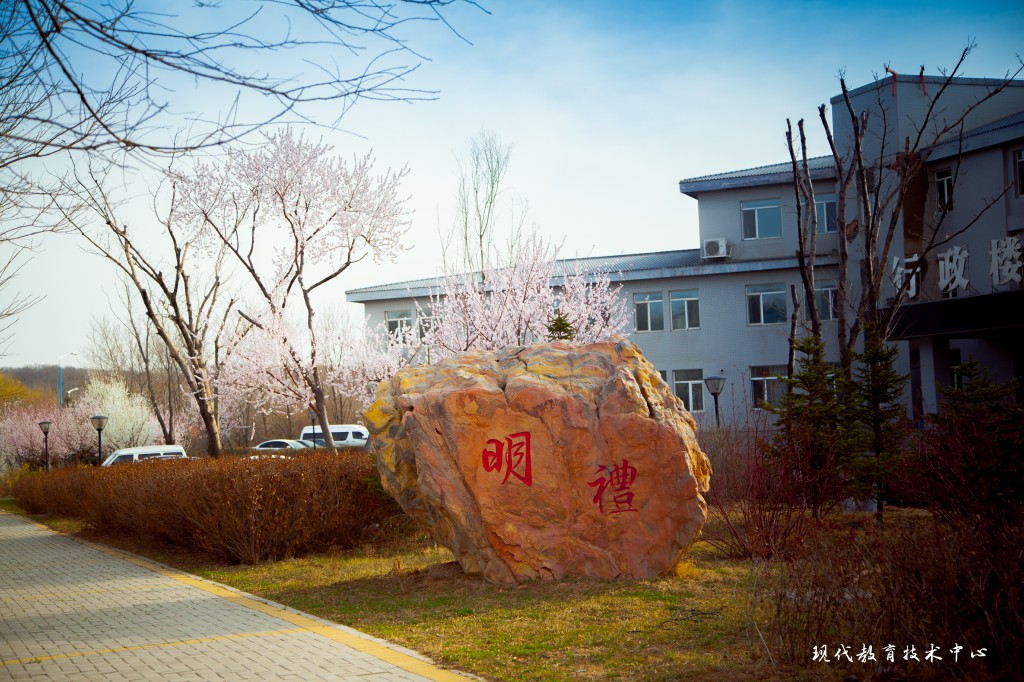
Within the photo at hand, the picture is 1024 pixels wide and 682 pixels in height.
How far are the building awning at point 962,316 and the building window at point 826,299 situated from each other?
7579 mm

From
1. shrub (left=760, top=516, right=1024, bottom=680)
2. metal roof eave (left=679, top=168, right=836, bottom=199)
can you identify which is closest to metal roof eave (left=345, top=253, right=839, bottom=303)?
metal roof eave (left=679, top=168, right=836, bottom=199)

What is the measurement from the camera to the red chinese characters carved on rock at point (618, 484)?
888cm

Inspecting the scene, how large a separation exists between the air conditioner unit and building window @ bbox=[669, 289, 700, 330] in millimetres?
1547

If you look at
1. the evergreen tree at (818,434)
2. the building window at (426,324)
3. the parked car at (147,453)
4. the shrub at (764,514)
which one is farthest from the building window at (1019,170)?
the parked car at (147,453)

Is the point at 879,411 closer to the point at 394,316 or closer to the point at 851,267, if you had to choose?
the point at 851,267

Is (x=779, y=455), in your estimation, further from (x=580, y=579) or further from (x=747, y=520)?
(x=580, y=579)

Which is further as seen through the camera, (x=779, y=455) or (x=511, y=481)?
(x=779, y=455)

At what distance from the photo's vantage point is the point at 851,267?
26328mm

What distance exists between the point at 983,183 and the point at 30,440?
35226 mm

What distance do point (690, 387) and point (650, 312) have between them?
118 inches

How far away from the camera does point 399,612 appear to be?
824 centimetres

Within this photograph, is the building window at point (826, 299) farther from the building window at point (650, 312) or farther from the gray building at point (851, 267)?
the building window at point (650, 312)

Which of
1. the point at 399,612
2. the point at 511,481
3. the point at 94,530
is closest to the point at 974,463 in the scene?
the point at 511,481

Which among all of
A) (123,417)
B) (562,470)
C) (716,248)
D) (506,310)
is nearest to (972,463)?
(562,470)
